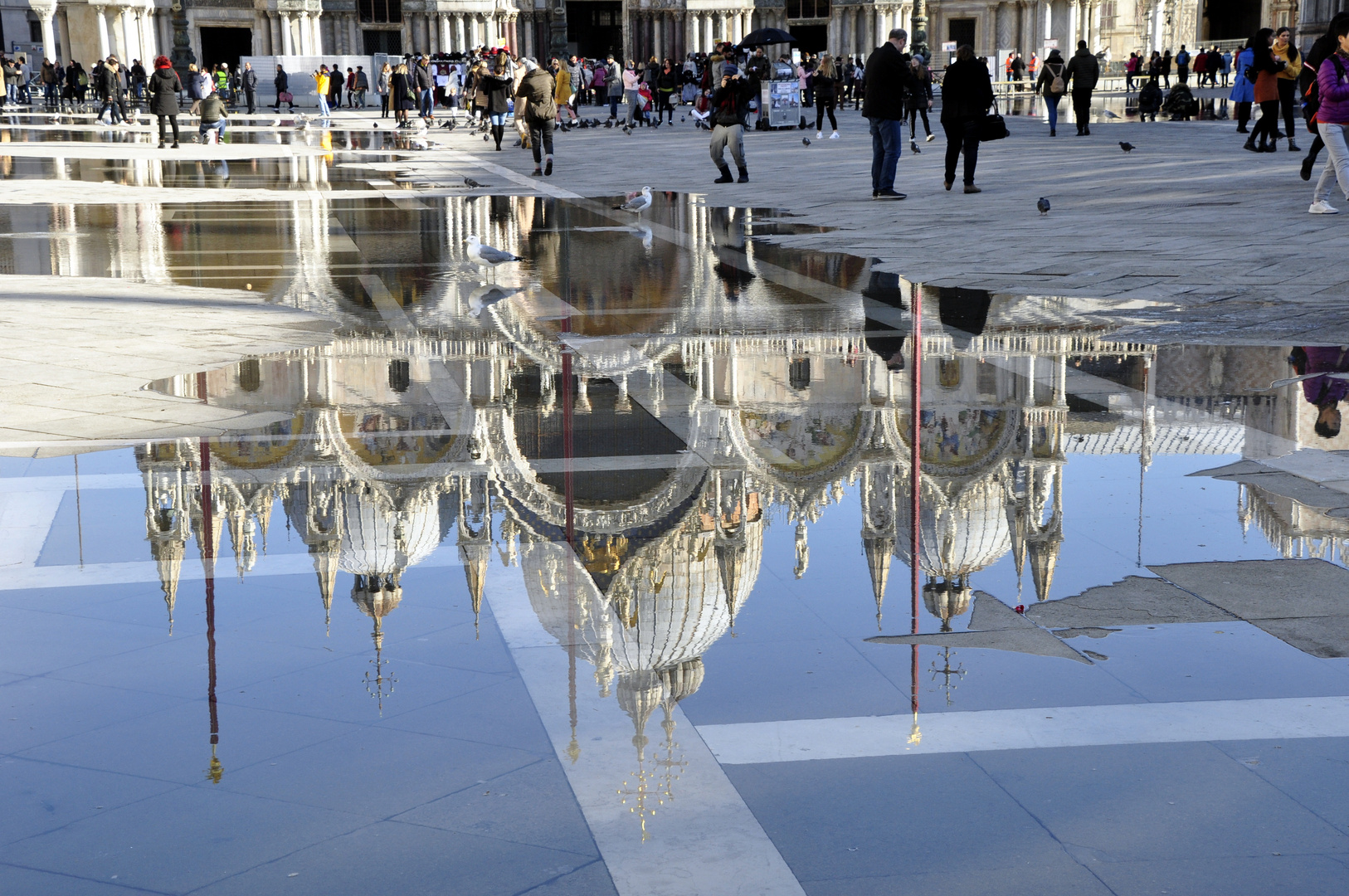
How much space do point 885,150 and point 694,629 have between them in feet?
46.6

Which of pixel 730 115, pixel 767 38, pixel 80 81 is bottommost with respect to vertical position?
pixel 730 115

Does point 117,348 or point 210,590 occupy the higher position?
point 117,348

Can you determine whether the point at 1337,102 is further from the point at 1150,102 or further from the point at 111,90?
the point at 111,90

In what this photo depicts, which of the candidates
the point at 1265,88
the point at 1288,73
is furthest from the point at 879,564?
the point at 1265,88

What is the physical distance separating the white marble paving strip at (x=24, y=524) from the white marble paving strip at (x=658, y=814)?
1992mm

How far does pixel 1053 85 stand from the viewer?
99.9 ft

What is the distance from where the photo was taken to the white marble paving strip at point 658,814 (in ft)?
10.1

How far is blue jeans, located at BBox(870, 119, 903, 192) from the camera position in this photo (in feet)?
58.1

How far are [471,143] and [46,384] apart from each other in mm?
28718

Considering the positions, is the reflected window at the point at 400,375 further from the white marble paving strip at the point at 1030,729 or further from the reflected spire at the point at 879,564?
the white marble paving strip at the point at 1030,729

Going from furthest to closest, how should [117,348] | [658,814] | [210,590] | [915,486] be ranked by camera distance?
[117,348] < [915,486] < [210,590] < [658,814]

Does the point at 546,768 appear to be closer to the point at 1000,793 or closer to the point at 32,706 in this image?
the point at 1000,793

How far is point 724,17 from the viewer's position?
75750 millimetres

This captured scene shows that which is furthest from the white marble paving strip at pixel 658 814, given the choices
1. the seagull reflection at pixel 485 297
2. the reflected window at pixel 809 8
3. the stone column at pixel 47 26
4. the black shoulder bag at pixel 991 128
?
the reflected window at pixel 809 8
